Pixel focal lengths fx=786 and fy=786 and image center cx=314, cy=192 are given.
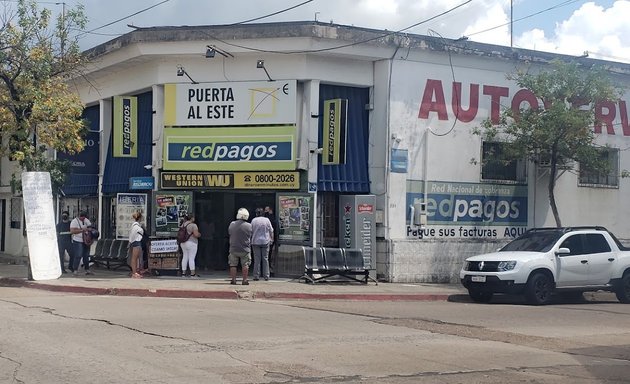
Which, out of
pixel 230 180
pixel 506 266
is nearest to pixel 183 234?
pixel 230 180

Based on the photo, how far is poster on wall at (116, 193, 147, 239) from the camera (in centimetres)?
2308

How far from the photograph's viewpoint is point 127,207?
2322cm

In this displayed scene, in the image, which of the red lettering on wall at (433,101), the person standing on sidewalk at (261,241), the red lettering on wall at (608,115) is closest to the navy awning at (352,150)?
the red lettering on wall at (433,101)

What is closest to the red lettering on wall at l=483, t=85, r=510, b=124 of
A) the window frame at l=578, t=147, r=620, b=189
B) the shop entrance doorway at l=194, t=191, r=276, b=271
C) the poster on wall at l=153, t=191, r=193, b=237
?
the window frame at l=578, t=147, r=620, b=189

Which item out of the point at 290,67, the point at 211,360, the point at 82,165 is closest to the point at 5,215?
the point at 82,165

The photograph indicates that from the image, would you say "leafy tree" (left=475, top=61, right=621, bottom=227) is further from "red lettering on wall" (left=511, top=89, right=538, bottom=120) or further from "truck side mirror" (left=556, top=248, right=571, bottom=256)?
"truck side mirror" (left=556, top=248, right=571, bottom=256)

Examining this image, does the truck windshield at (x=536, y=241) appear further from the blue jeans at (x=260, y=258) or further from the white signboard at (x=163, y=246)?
the white signboard at (x=163, y=246)

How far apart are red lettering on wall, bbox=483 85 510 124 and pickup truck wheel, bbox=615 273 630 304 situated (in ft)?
21.2

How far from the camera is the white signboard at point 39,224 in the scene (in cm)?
1967

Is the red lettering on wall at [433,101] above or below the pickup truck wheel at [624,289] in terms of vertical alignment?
above

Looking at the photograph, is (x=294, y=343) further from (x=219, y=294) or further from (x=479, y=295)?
(x=479, y=295)

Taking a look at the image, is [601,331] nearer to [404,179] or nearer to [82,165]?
[404,179]

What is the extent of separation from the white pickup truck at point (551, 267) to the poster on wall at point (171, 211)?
316 inches

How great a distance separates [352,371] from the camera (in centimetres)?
943
